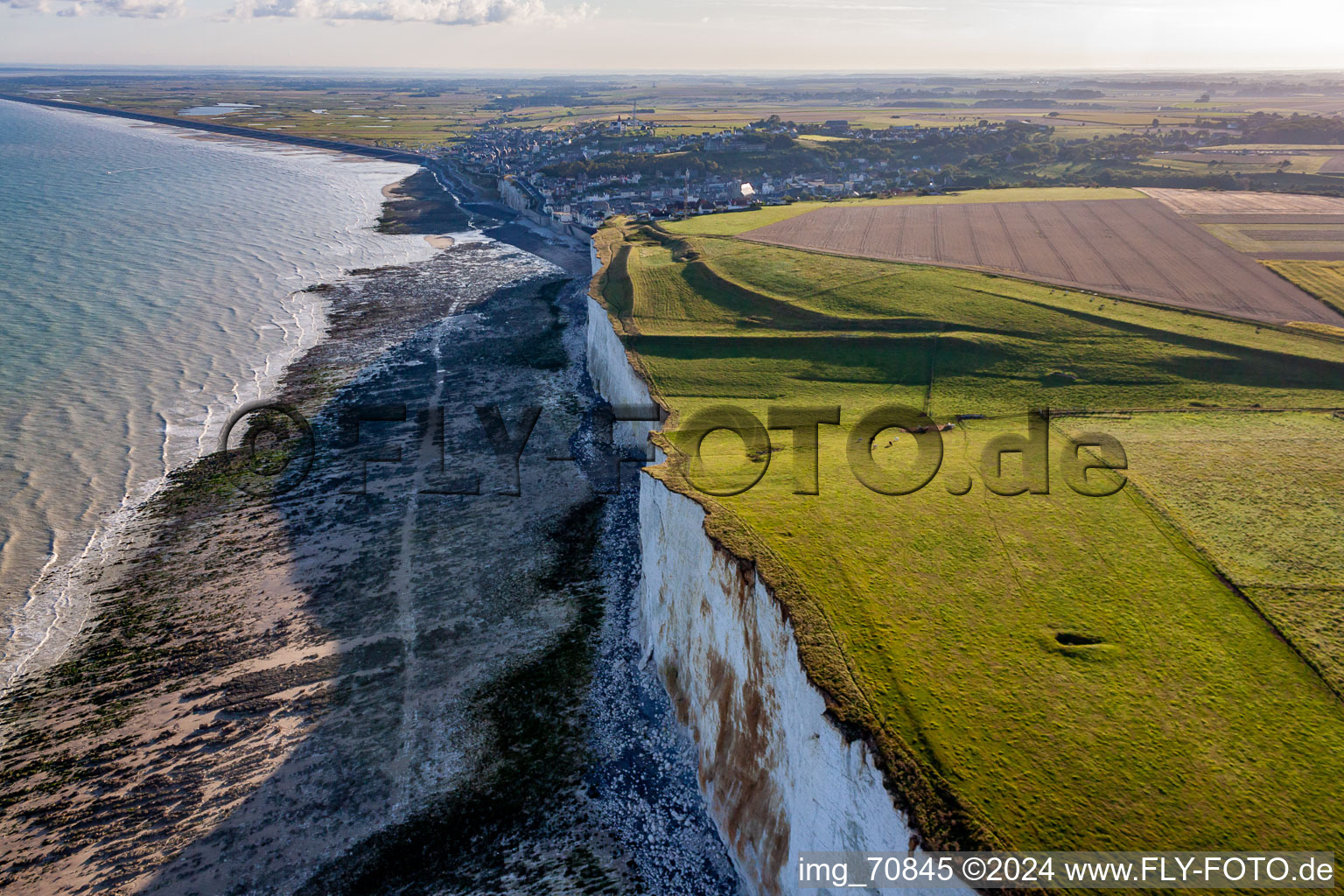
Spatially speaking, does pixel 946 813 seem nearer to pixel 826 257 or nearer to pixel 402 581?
pixel 402 581

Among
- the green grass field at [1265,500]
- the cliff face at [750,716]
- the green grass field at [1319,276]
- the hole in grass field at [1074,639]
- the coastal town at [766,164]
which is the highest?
the coastal town at [766,164]

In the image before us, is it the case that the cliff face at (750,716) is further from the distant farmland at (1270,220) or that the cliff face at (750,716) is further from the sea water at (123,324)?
the distant farmland at (1270,220)

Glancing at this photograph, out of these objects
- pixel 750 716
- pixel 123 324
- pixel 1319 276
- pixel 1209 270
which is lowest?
pixel 750 716

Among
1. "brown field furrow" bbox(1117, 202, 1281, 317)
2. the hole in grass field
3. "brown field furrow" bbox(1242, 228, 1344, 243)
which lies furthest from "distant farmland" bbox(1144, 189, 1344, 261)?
the hole in grass field

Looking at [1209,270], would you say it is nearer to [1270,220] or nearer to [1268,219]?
[1270,220]

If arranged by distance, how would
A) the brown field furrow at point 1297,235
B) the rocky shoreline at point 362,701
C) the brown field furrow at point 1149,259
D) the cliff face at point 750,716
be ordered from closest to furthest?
1. the cliff face at point 750,716
2. the rocky shoreline at point 362,701
3. the brown field furrow at point 1149,259
4. the brown field furrow at point 1297,235

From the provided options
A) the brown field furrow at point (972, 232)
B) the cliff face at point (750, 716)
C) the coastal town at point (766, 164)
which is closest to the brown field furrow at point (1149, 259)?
the brown field furrow at point (972, 232)

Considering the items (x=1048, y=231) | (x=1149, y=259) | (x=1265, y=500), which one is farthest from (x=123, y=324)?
(x=1149, y=259)
